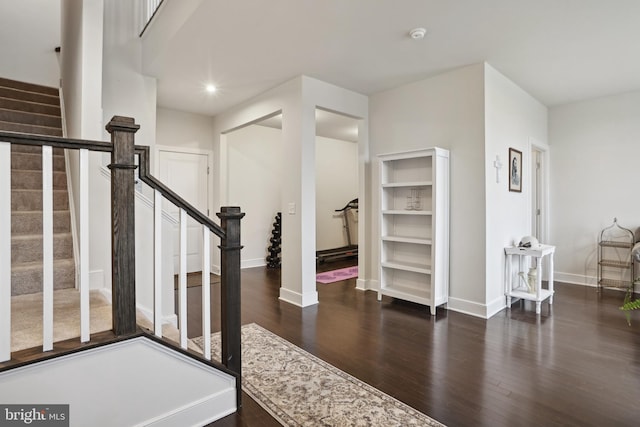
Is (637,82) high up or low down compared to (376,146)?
up

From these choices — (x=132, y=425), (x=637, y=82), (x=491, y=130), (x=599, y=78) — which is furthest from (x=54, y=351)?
(x=637, y=82)

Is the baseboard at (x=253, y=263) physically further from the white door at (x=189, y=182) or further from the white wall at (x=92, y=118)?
the white wall at (x=92, y=118)

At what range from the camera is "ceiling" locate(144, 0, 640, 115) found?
2.54 meters

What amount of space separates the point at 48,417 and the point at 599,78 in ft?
Answer: 18.5

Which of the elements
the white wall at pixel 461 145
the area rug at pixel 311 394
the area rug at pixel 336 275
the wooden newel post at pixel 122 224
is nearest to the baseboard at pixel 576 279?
the white wall at pixel 461 145

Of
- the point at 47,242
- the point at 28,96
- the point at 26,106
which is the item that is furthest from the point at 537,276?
the point at 28,96

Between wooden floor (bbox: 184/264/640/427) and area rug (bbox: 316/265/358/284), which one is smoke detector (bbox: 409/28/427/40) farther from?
area rug (bbox: 316/265/358/284)

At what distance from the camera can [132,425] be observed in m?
1.53

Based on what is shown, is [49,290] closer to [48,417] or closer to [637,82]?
[48,417]

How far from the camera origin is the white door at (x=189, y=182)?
526cm

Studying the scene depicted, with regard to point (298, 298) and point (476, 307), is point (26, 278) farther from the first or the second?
point (476, 307)

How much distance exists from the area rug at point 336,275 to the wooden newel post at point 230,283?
3.23 meters

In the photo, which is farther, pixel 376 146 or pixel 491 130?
pixel 376 146

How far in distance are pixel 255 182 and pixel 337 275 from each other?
2.30 m
